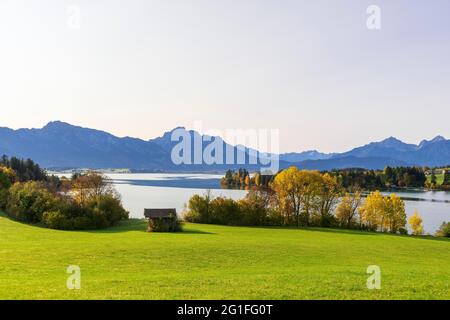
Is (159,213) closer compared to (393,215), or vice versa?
(159,213)

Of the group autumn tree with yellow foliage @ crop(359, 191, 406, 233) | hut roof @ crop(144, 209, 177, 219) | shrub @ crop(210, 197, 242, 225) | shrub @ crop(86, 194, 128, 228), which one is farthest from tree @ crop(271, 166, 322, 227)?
shrub @ crop(86, 194, 128, 228)

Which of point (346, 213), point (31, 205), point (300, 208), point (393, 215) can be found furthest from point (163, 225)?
point (393, 215)

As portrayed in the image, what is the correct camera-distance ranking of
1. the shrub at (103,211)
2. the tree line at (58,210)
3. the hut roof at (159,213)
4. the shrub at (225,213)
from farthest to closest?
the shrub at (225,213) → the shrub at (103,211) → the tree line at (58,210) → the hut roof at (159,213)

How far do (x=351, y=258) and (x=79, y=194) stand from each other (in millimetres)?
69411

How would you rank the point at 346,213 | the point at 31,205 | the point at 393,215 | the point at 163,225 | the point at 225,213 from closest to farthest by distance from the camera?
the point at 163,225 → the point at 31,205 → the point at 225,213 → the point at 346,213 → the point at 393,215

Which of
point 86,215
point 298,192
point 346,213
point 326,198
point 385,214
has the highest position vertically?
point 298,192

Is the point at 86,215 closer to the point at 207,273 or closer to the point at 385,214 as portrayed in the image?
the point at 207,273

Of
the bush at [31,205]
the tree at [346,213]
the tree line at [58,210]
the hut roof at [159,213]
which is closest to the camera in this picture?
the hut roof at [159,213]

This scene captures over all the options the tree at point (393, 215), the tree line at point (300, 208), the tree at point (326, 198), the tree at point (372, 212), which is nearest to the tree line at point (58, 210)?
the tree line at point (300, 208)

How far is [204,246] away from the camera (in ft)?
120

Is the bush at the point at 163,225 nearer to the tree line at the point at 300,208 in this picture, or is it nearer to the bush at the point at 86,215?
the bush at the point at 86,215

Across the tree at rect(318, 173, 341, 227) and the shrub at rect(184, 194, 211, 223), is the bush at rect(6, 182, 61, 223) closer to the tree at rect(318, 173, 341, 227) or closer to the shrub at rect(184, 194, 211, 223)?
the shrub at rect(184, 194, 211, 223)

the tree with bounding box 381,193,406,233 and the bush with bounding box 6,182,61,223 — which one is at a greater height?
the bush with bounding box 6,182,61,223
